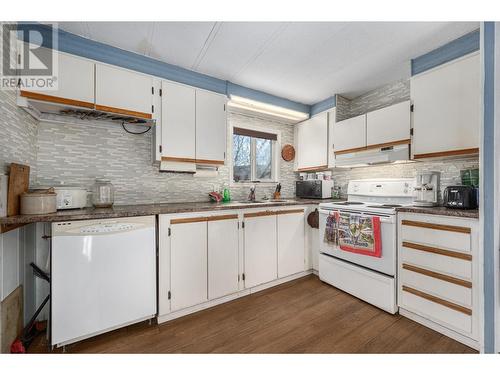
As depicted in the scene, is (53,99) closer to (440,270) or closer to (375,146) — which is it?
(375,146)

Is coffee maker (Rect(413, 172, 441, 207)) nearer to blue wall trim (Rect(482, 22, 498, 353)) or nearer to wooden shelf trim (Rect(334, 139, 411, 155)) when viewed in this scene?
wooden shelf trim (Rect(334, 139, 411, 155))

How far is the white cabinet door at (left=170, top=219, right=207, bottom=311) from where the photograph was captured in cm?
189

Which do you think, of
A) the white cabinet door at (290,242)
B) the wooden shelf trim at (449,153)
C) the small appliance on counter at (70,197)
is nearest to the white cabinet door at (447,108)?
the wooden shelf trim at (449,153)

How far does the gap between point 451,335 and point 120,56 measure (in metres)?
3.64

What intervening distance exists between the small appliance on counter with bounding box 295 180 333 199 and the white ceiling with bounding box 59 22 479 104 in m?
1.35

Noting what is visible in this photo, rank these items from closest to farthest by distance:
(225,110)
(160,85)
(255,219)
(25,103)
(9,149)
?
(9,149), (25,103), (160,85), (255,219), (225,110)

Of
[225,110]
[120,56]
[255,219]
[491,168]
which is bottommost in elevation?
[255,219]

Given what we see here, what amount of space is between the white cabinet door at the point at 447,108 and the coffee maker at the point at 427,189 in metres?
0.22

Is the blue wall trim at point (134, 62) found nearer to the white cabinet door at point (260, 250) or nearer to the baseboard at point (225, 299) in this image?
the white cabinet door at point (260, 250)

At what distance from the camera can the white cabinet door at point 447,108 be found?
177 cm

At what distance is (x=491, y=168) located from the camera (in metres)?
1.30

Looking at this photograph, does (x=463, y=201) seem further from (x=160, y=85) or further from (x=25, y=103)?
(x=25, y=103)
